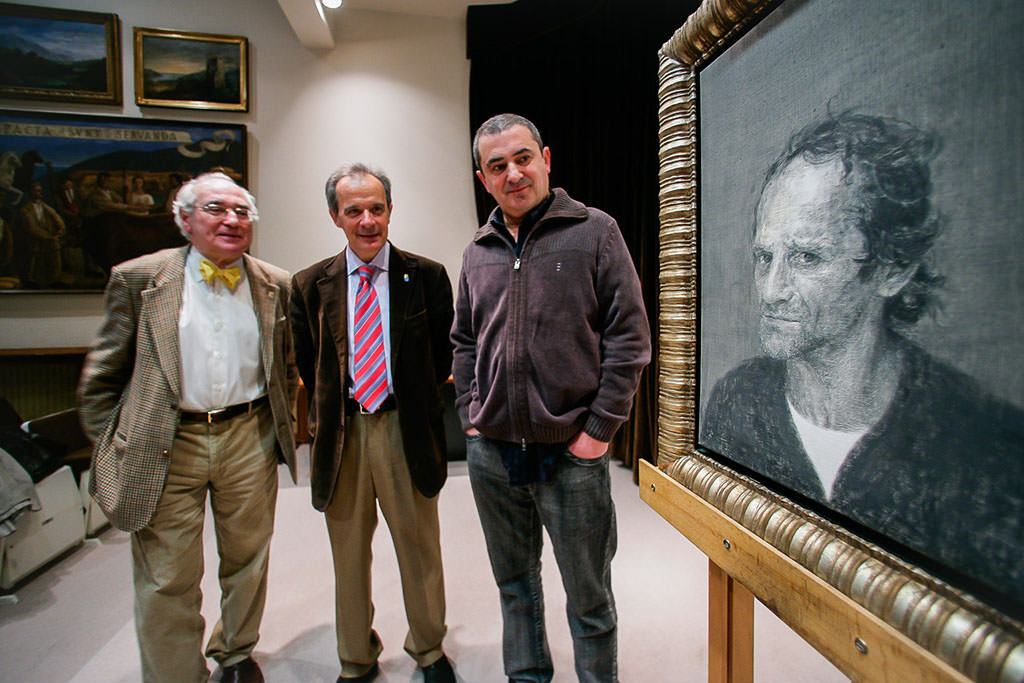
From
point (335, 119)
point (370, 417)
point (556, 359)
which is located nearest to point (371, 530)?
point (370, 417)

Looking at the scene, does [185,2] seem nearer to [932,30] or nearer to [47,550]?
[47,550]

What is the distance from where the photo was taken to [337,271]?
1.65 metres

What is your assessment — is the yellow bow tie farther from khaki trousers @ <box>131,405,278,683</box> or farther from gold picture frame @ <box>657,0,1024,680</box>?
gold picture frame @ <box>657,0,1024,680</box>

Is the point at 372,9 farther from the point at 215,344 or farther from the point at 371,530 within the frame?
the point at 371,530

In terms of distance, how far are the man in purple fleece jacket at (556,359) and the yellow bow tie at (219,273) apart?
0.87 m

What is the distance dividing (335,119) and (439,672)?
4164 millimetres

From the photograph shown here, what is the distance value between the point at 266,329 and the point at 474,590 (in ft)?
4.96

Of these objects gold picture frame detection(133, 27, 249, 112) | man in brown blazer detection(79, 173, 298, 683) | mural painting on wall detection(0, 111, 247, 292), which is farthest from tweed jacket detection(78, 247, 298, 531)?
gold picture frame detection(133, 27, 249, 112)

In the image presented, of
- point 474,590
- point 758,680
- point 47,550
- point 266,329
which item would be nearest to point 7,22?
point 47,550

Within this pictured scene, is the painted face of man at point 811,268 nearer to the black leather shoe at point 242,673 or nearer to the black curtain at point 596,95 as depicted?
the black leather shoe at point 242,673

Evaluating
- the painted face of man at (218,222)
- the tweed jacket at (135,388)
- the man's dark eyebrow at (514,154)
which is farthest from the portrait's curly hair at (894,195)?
the tweed jacket at (135,388)

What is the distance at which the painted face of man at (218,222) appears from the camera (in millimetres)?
1584

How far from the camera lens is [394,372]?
1.59 meters

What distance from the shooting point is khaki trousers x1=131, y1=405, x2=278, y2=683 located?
1.52 m
